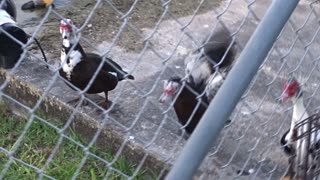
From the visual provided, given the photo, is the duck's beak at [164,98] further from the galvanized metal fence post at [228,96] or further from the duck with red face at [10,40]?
the galvanized metal fence post at [228,96]

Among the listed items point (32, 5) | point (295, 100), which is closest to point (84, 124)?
point (295, 100)

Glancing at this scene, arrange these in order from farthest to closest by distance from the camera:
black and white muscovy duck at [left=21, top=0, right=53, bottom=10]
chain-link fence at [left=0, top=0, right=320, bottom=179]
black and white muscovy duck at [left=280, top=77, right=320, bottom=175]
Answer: black and white muscovy duck at [left=21, top=0, right=53, bottom=10]
chain-link fence at [left=0, top=0, right=320, bottom=179]
black and white muscovy duck at [left=280, top=77, right=320, bottom=175]

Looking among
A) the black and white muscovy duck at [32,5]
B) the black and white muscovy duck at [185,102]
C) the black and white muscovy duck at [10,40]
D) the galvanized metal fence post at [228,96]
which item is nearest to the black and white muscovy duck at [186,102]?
the black and white muscovy duck at [185,102]

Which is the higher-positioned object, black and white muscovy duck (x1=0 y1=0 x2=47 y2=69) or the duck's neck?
the duck's neck

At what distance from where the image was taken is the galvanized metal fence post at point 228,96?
120cm

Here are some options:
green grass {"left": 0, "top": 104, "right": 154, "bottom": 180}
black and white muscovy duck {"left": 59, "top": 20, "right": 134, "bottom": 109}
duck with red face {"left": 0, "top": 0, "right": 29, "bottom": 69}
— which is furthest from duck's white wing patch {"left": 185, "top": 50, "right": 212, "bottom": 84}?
duck with red face {"left": 0, "top": 0, "right": 29, "bottom": 69}

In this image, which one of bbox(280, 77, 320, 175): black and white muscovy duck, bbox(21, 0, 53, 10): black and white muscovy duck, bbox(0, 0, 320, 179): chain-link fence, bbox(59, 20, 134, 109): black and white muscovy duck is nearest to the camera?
bbox(280, 77, 320, 175): black and white muscovy duck

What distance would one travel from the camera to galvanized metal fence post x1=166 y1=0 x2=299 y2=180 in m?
1.20

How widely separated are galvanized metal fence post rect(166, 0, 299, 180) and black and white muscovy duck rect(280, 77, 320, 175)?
46.9 inches

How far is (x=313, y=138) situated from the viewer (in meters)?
2.42

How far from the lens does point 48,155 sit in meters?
2.88

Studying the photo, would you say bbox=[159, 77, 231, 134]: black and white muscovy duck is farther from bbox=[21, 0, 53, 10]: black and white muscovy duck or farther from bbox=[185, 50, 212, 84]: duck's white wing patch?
bbox=[21, 0, 53, 10]: black and white muscovy duck

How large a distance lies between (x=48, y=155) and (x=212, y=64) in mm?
858

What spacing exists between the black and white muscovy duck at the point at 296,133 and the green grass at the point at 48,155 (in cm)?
58
